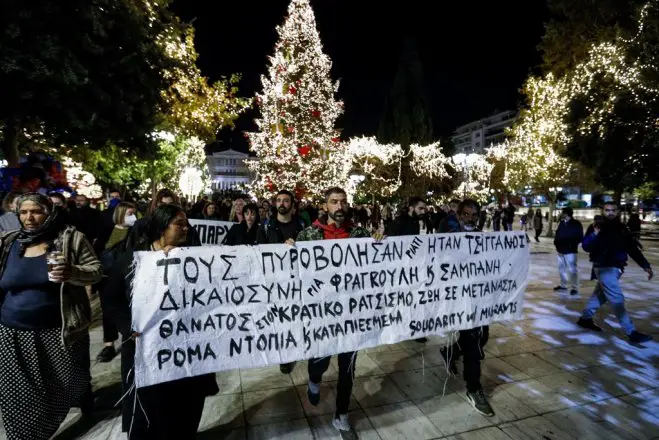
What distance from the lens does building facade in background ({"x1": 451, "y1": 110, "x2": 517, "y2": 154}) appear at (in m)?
106

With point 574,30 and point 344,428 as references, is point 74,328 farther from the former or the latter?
point 574,30

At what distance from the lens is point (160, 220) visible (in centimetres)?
261

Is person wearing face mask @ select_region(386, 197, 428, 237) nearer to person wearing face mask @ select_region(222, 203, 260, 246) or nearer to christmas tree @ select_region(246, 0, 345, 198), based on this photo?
person wearing face mask @ select_region(222, 203, 260, 246)

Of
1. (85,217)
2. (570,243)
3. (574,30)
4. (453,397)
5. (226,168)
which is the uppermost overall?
(226,168)

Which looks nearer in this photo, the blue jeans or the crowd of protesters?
the crowd of protesters

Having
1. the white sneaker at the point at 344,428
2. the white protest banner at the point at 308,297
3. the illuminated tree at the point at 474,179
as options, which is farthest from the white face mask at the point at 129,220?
the illuminated tree at the point at 474,179

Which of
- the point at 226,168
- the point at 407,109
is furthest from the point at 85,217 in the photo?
the point at 226,168

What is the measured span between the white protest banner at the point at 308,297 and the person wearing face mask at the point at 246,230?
7.88 feet

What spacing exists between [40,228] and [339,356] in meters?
2.59

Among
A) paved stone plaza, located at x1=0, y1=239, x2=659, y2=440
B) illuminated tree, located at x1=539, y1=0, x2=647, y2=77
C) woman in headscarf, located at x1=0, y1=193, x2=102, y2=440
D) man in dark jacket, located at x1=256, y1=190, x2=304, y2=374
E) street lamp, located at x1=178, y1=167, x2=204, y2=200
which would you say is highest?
illuminated tree, located at x1=539, y1=0, x2=647, y2=77

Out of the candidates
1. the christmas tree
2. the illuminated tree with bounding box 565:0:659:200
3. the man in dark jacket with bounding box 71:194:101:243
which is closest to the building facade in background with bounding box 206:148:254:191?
the christmas tree

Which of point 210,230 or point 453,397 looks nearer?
point 453,397

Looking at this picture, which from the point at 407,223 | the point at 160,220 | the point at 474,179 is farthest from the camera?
the point at 474,179

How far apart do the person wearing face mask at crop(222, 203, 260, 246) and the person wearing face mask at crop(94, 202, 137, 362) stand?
4.42 feet
